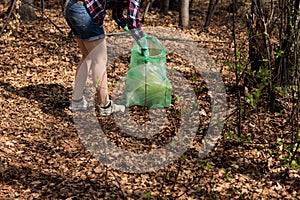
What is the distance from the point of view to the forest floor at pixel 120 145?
2.90 m

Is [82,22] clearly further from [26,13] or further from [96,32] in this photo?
[26,13]

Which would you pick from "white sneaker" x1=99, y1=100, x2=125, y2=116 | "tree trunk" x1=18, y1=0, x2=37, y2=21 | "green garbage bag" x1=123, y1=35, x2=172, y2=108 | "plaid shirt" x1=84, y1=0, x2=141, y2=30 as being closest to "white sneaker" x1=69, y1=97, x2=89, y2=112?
"white sneaker" x1=99, y1=100, x2=125, y2=116

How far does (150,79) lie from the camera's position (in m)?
4.05

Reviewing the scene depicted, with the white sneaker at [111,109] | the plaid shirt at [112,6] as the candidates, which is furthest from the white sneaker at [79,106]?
the plaid shirt at [112,6]

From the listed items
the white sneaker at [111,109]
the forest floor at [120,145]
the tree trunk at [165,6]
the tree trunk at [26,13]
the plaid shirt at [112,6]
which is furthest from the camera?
the tree trunk at [165,6]

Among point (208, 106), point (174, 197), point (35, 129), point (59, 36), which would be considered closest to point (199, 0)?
point (59, 36)

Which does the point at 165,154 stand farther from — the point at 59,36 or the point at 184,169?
the point at 59,36

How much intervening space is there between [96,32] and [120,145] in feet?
3.10

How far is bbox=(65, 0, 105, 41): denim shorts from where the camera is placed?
3613 mm

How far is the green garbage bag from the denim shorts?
46cm

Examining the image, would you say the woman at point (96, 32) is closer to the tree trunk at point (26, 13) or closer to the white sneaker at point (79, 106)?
the white sneaker at point (79, 106)

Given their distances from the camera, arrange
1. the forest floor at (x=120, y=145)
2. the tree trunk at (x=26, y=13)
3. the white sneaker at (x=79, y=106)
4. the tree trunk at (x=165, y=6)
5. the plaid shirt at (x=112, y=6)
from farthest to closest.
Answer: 1. the tree trunk at (x=165, y=6)
2. the tree trunk at (x=26, y=13)
3. the white sneaker at (x=79, y=106)
4. the plaid shirt at (x=112, y=6)
5. the forest floor at (x=120, y=145)

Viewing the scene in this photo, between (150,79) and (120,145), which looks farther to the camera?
(150,79)

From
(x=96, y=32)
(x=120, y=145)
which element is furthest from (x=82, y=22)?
(x=120, y=145)
